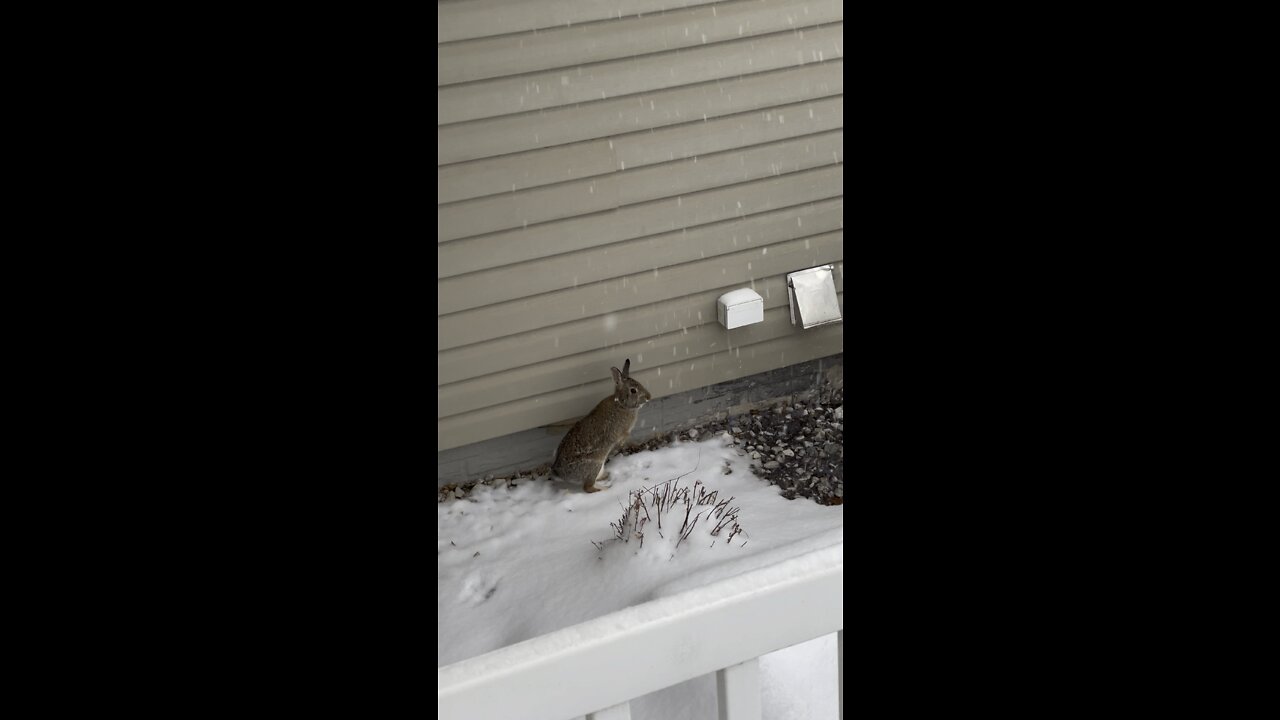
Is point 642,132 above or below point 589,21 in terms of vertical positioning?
below

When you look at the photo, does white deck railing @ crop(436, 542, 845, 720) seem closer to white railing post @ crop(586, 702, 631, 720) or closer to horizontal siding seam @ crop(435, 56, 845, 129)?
white railing post @ crop(586, 702, 631, 720)

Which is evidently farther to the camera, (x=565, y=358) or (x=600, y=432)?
(x=565, y=358)

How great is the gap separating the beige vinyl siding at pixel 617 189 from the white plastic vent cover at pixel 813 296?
1.7 inches

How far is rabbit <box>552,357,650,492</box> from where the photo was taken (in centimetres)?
377

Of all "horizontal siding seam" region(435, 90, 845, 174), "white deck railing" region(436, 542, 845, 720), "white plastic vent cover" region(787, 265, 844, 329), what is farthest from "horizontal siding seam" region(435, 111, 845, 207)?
"white deck railing" region(436, 542, 845, 720)

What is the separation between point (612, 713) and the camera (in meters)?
1.11

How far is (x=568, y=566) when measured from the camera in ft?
11.5

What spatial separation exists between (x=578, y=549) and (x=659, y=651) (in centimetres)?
251

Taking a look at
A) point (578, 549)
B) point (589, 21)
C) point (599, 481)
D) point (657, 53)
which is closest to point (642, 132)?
point (657, 53)

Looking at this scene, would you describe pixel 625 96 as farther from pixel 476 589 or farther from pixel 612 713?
pixel 612 713

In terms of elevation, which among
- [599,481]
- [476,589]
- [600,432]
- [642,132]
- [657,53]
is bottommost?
[476,589]
